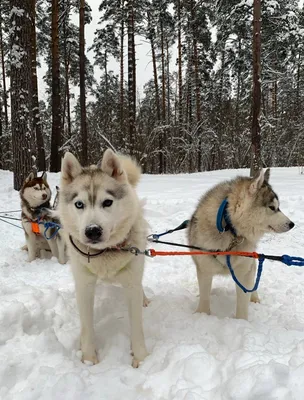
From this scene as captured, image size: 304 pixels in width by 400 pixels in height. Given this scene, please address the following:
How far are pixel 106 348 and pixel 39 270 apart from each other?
7.42ft

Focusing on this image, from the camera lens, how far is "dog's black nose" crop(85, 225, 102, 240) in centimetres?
205

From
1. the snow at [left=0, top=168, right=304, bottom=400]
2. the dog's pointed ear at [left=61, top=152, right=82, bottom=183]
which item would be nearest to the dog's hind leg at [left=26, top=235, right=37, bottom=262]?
the snow at [left=0, top=168, right=304, bottom=400]

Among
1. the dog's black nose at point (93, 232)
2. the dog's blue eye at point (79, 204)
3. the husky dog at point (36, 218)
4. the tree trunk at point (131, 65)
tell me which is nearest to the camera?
the dog's black nose at point (93, 232)

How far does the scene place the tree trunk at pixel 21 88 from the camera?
26.6ft

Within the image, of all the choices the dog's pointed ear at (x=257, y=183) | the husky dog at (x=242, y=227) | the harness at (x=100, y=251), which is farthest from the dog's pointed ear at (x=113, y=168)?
the dog's pointed ear at (x=257, y=183)

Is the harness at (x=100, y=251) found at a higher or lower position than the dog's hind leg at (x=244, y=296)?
higher

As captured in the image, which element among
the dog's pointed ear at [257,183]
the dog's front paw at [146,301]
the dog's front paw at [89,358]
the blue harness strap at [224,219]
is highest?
the dog's pointed ear at [257,183]

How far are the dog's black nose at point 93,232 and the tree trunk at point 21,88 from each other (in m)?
7.47

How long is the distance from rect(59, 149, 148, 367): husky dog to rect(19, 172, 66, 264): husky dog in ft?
8.16

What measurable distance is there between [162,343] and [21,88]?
26.8 ft

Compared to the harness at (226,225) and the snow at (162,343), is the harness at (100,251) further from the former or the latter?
the harness at (226,225)

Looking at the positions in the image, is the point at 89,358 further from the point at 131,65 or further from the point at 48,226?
the point at 131,65

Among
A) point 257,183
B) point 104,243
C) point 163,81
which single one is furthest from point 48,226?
point 163,81

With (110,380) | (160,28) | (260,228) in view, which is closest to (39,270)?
(110,380)
